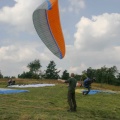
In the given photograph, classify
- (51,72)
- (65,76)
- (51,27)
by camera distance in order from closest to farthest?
(51,27) → (65,76) → (51,72)

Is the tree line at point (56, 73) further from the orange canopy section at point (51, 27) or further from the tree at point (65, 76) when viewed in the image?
the orange canopy section at point (51, 27)

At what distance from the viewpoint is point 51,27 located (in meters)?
12.2

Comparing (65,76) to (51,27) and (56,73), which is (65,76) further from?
(51,27)

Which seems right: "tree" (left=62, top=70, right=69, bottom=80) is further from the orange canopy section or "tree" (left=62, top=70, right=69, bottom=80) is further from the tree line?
the orange canopy section

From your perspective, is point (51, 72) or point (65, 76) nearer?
point (65, 76)

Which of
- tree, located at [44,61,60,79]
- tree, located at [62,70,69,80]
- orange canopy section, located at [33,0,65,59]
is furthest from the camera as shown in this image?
tree, located at [44,61,60,79]

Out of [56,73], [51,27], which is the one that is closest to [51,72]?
[56,73]

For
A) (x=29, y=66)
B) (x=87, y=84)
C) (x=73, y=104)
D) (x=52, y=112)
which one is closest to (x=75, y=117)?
(x=52, y=112)

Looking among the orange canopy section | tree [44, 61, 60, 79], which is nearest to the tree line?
tree [44, 61, 60, 79]

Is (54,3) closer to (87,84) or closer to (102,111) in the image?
(102,111)

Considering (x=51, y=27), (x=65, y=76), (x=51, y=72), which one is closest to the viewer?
(x=51, y=27)

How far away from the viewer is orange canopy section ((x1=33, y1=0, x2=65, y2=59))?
464 inches

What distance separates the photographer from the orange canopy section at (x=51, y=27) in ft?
38.7

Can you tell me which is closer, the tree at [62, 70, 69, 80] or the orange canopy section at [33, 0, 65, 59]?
the orange canopy section at [33, 0, 65, 59]
